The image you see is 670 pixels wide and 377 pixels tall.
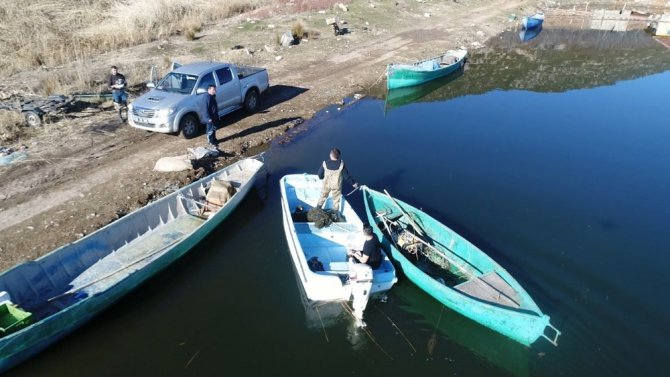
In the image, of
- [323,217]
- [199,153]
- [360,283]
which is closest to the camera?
[360,283]

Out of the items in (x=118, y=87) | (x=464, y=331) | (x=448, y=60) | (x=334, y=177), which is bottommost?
(x=464, y=331)

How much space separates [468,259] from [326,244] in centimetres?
322

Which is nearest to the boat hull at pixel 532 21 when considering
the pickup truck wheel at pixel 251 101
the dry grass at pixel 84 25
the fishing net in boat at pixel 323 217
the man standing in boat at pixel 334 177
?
the dry grass at pixel 84 25

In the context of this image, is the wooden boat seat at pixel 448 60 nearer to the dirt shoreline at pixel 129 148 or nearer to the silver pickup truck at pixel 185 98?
the dirt shoreline at pixel 129 148

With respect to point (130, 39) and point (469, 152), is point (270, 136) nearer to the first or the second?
point (469, 152)

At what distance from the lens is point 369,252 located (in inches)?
367

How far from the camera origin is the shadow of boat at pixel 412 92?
2114 cm

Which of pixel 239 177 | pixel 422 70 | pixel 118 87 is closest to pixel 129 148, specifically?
pixel 118 87

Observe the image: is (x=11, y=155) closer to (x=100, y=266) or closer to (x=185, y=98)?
(x=185, y=98)

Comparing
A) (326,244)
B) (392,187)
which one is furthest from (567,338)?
(392,187)

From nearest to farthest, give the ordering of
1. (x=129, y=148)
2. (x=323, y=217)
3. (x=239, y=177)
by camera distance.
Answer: (x=323, y=217), (x=239, y=177), (x=129, y=148)

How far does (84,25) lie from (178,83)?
14.6 metres

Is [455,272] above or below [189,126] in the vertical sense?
below

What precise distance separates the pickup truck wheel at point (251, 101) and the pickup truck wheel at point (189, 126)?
255 cm
